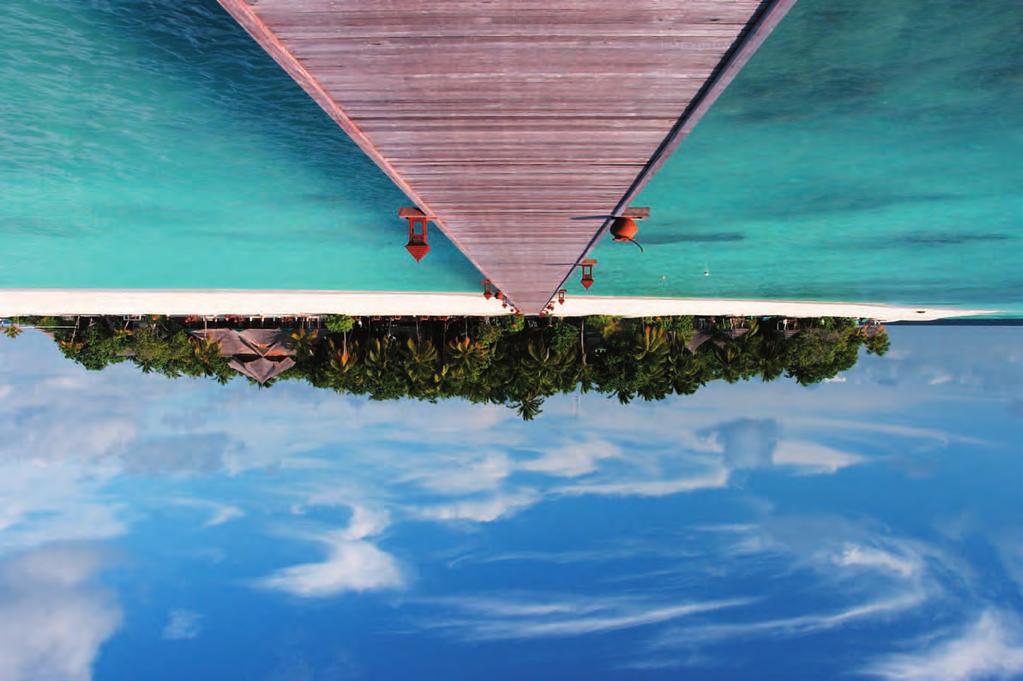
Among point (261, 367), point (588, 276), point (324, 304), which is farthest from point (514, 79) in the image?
point (261, 367)

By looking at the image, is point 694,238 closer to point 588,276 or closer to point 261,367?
point 588,276

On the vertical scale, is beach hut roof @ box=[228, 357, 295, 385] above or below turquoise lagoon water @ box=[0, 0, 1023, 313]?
below

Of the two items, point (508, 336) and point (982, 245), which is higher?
point (982, 245)

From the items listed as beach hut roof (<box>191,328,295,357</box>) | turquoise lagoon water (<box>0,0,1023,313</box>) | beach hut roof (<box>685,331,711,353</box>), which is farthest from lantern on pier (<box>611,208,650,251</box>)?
beach hut roof (<box>191,328,295,357</box>)

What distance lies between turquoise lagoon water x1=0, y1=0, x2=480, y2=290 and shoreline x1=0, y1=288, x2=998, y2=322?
0.95 metres

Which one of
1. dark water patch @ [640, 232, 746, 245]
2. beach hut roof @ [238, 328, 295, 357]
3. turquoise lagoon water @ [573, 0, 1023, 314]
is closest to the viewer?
turquoise lagoon water @ [573, 0, 1023, 314]

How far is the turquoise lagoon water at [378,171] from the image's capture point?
44.0ft

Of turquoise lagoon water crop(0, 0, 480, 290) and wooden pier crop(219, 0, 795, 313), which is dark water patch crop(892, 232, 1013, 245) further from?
wooden pier crop(219, 0, 795, 313)

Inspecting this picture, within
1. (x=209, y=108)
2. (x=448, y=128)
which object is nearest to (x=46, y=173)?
(x=209, y=108)

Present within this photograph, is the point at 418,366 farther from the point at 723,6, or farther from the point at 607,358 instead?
the point at 723,6

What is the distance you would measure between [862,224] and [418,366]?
17.5 metres

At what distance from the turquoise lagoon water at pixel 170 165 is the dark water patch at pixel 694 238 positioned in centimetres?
721

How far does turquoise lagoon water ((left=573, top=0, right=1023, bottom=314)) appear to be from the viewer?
13227 mm

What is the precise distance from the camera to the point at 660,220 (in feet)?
61.6
